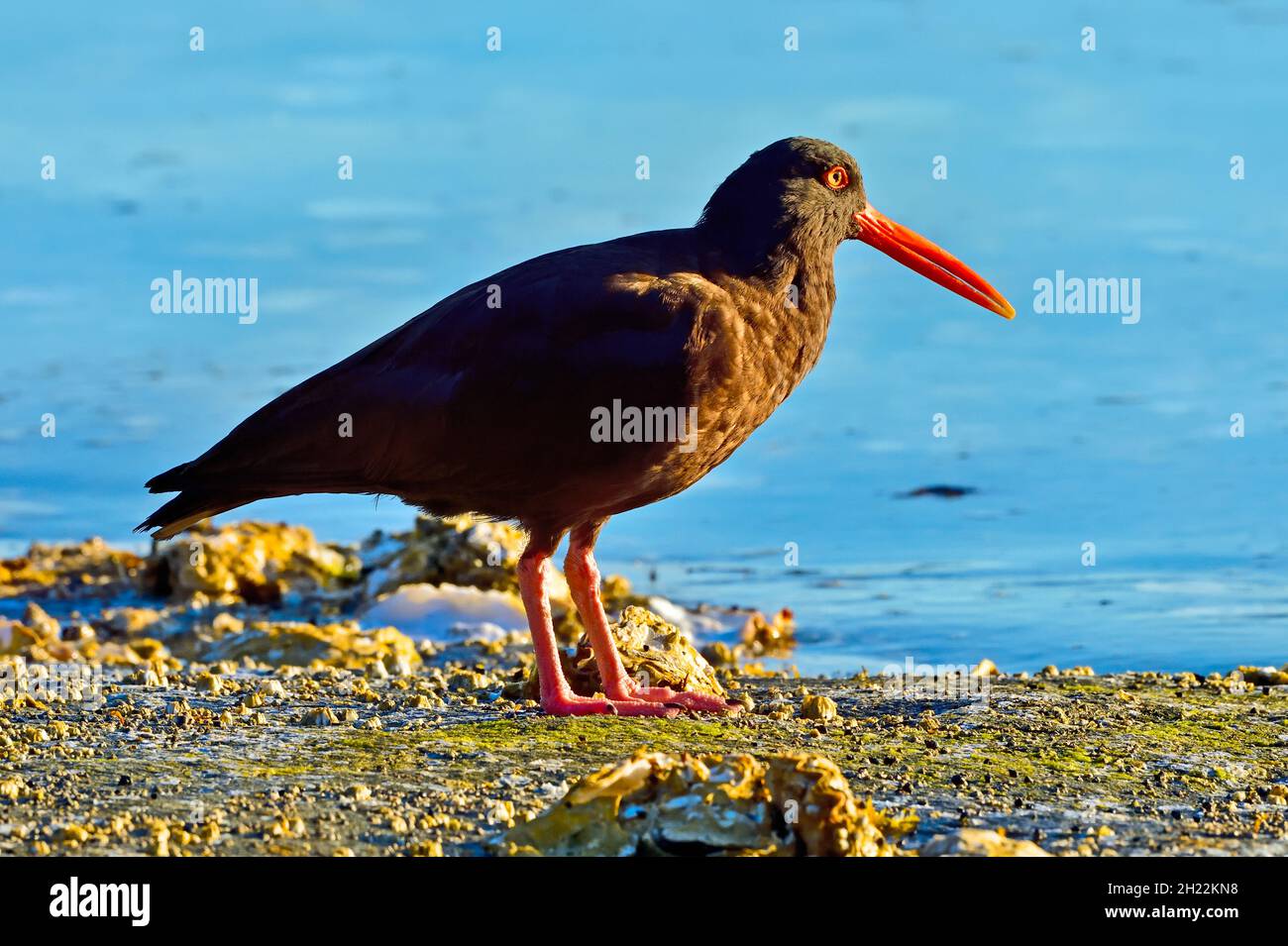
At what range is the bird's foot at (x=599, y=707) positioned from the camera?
20.4 ft

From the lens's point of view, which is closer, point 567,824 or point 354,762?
point 567,824

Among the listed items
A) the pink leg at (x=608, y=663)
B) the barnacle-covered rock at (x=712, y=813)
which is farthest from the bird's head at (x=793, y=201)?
the barnacle-covered rock at (x=712, y=813)

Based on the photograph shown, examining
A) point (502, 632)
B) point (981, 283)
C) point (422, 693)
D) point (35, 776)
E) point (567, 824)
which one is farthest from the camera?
point (502, 632)

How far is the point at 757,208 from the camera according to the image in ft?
22.5

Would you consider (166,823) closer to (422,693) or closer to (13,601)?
(422,693)

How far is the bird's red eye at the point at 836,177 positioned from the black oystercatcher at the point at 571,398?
1.00 ft

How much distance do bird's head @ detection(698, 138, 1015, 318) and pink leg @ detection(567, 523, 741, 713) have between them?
4.81 feet

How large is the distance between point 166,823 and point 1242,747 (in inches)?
140

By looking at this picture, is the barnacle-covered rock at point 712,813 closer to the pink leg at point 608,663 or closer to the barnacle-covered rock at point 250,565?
the pink leg at point 608,663

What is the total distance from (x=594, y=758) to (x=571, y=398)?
57.6 inches

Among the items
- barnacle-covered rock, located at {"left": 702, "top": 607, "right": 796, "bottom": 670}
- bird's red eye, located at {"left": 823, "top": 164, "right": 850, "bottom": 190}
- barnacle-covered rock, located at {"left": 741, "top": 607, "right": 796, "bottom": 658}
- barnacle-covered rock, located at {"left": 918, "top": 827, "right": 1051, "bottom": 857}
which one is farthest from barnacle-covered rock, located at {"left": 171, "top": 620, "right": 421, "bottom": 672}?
barnacle-covered rock, located at {"left": 918, "top": 827, "right": 1051, "bottom": 857}

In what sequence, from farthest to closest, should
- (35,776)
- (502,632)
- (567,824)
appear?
1. (502,632)
2. (35,776)
3. (567,824)
